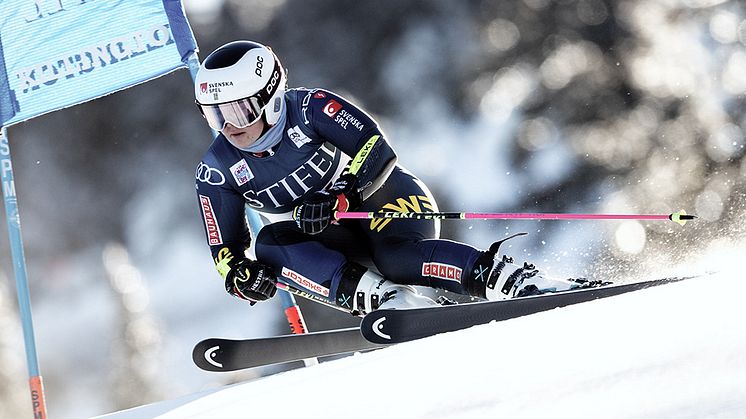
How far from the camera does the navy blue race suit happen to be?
332cm

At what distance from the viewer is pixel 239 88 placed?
3.28 meters

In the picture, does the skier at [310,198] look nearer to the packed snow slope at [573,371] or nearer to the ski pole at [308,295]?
the ski pole at [308,295]

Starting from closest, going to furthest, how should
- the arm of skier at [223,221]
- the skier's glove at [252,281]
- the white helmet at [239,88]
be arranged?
the white helmet at [239,88], the skier's glove at [252,281], the arm of skier at [223,221]

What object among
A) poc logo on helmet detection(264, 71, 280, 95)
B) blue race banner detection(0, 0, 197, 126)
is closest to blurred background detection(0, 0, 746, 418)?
blue race banner detection(0, 0, 197, 126)

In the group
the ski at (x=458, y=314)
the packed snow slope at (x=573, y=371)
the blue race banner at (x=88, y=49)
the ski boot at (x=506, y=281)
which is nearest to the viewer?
the packed snow slope at (x=573, y=371)

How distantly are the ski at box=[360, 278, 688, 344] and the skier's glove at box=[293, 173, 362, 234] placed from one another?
1.47 feet

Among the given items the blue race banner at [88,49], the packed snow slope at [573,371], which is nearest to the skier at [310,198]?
the blue race banner at [88,49]

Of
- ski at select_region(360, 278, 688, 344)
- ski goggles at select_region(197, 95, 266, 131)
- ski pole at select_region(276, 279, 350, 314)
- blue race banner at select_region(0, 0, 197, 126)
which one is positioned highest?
blue race banner at select_region(0, 0, 197, 126)

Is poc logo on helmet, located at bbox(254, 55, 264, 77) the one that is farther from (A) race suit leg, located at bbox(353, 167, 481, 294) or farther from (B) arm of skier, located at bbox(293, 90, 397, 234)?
(A) race suit leg, located at bbox(353, 167, 481, 294)

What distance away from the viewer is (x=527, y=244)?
1103 centimetres

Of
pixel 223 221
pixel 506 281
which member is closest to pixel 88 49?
pixel 223 221

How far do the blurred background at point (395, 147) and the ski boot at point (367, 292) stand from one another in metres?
7.43

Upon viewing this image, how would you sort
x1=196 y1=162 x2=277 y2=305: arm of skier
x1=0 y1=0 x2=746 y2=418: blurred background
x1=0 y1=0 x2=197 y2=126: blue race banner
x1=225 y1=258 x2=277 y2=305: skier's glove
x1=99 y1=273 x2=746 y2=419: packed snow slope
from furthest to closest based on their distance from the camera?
x1=0 y1=0 x2=746 y2=418: blurred background < x1=0 y1=0 x2=197 y2=126: blue race banner < x1=196 y1=162 x2=277 y2=305: arm of skier < x1=225 y1=258 x2=277 y2=305: skier's glove < x1=99 y1=273 x2=746 y2=419: packed snow slope

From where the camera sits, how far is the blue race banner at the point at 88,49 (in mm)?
4312
